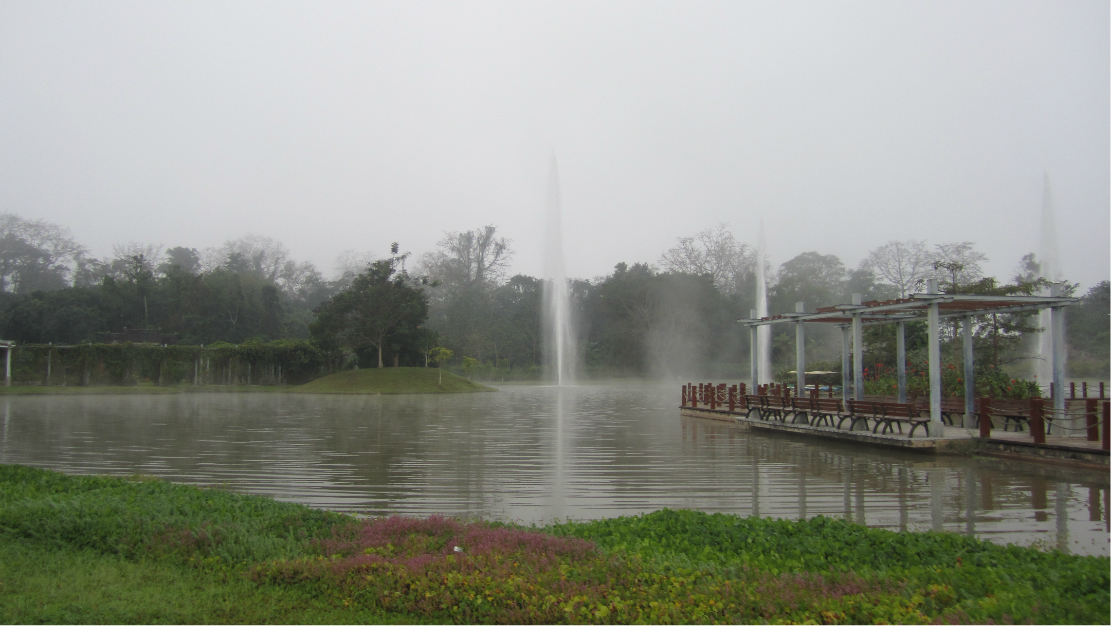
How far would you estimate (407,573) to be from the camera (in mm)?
5129

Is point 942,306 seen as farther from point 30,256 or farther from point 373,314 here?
point 30,256

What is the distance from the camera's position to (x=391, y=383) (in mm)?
46156

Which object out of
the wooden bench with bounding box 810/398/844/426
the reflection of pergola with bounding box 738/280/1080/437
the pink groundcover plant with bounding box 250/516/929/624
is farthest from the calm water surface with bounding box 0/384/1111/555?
the pink groundcover plant with bounding box 250/516/929/624

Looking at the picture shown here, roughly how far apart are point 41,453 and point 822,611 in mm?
15986

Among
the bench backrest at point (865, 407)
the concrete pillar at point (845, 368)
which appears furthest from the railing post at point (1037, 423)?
the concrete pillar at point (845, 368)

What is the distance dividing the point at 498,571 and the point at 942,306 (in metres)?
15.5

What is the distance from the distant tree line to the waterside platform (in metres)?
35.4

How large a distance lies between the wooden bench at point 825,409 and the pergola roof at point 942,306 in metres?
2.36

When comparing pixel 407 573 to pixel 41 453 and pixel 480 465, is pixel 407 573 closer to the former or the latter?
pixel 480 465

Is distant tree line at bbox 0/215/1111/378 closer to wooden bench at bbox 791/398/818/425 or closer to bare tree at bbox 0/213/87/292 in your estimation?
bare tree at bbox 0/213/87/292

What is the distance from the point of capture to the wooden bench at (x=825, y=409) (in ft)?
57.6

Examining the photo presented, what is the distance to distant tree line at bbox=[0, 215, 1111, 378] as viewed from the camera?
51.3 meters

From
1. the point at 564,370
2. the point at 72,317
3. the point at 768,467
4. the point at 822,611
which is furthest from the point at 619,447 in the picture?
the point at 72,317

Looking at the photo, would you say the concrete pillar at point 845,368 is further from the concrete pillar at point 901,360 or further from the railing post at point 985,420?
the railing post at point 985,420
